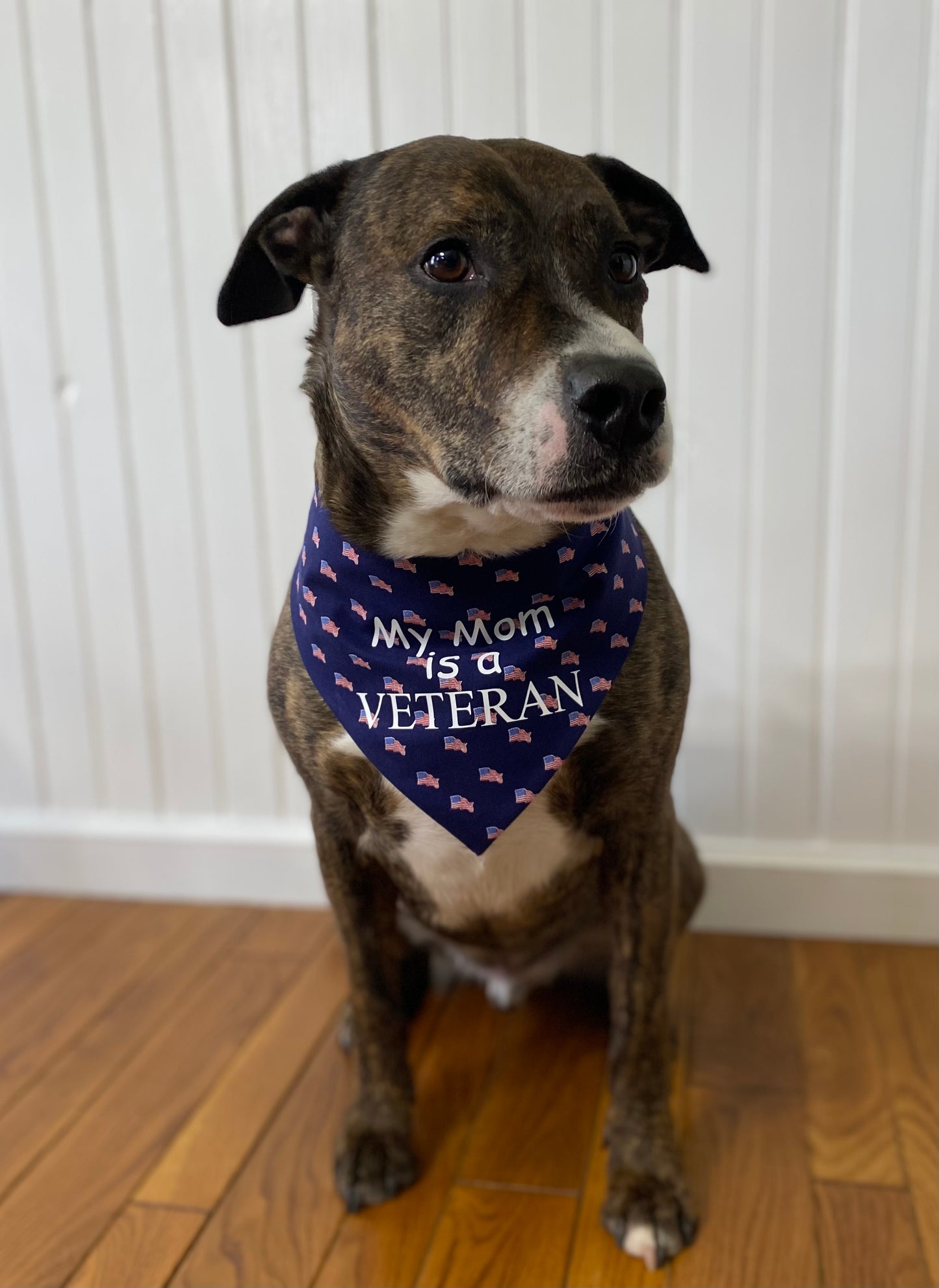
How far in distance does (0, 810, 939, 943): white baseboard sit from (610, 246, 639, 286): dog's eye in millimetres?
1183

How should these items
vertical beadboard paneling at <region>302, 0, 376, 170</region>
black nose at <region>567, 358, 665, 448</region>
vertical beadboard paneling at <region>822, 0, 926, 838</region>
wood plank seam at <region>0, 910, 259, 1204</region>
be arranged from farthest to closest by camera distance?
vertical beadboard paneling at <region>302, 0, 376, 170</region> < vertical beadboard paneling at <region>822, 0, 926, 838</region> < wood plank seam at <region>0, 910, 259, 1204</region> < black nose at <region>567, 358, 665, 448</region>

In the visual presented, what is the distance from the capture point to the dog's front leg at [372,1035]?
4.68 ft

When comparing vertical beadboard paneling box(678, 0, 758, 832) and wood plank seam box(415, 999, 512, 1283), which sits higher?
vertical beadboard paneling box(678, 0, 758, 832)

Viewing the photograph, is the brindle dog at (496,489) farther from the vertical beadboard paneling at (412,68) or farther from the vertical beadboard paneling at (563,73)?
the vertical beadboard paneling at (412,68)

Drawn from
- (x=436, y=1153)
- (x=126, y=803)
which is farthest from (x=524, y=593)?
(x=126, y=803)

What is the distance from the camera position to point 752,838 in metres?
2.04

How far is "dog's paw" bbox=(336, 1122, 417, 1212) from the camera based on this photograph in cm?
140

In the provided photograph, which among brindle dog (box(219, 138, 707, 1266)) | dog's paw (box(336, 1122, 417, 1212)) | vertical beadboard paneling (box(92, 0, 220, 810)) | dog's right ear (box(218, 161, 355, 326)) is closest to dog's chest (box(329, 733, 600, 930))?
brindle dog (box(219, 138, 707, 1266))

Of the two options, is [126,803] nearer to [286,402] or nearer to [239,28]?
[286,402]

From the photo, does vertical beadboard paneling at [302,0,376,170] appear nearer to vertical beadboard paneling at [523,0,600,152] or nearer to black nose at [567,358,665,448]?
vertical beadboard paneling at [523,0,600,152]

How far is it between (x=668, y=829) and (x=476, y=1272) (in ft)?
1.95

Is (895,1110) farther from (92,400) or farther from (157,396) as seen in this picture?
(92,400)

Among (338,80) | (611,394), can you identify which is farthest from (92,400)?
(611,394)

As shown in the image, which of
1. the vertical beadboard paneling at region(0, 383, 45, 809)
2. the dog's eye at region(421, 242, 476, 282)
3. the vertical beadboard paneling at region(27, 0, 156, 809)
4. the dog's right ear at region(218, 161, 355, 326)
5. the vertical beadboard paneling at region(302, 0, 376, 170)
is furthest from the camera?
the vertical beadboard paneling at region(0, 383, 45, 809)
